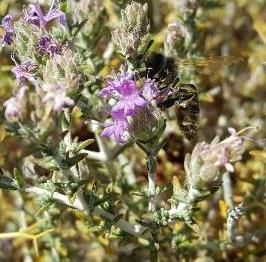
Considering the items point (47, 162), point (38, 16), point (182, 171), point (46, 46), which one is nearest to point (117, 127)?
point (47, 162)

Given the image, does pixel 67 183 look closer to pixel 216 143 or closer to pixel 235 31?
pixel 216 143

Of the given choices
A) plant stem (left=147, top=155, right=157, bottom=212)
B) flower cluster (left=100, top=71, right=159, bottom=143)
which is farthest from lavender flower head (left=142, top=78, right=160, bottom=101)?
plant stem (left=147, top=155, right=157, bottom=212)

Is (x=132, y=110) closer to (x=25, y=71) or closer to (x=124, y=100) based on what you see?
(x=124, y=100)

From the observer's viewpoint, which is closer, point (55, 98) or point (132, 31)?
point (55, 98)

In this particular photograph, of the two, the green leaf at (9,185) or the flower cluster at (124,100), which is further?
the green leaf at (9,185)

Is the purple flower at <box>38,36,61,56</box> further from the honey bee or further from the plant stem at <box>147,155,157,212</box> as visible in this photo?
the plant stem at <box>147,155,157,212</box>

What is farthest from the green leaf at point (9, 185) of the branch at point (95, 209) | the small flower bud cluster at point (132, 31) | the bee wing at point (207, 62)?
the bee wing at point (207, 62)

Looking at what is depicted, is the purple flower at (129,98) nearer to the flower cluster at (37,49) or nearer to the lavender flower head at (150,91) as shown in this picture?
the lavender flower head at (150,91)
